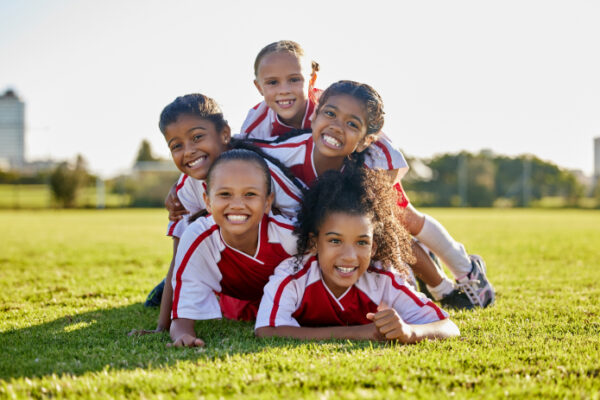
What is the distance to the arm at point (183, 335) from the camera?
320cm

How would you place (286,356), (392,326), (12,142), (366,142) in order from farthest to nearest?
1. (12,142)
2. (366,142)
3. (392,326)
4. (286,356)

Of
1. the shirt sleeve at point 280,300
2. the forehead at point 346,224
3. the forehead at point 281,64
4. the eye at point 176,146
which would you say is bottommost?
the shirt sleeve at point 280,300

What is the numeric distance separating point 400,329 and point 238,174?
1351 millimetres

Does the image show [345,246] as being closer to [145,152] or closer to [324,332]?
[324,332]

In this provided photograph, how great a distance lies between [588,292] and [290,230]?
309cm

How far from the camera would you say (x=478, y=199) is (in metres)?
34.5

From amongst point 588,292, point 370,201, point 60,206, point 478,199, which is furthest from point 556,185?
point 370,201

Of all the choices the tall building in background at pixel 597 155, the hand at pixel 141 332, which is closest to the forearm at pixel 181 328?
the hand at pixel 141 332

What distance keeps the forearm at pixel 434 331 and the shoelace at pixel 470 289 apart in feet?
3.74

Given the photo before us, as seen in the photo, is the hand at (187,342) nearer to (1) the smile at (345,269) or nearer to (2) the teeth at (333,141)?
(1) the smile at (345,269)

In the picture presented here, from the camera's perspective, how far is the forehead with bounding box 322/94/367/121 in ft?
12.8

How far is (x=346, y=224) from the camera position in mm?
3430

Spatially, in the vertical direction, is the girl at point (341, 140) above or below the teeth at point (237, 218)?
above

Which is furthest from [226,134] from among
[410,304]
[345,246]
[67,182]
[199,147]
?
[67,182]
